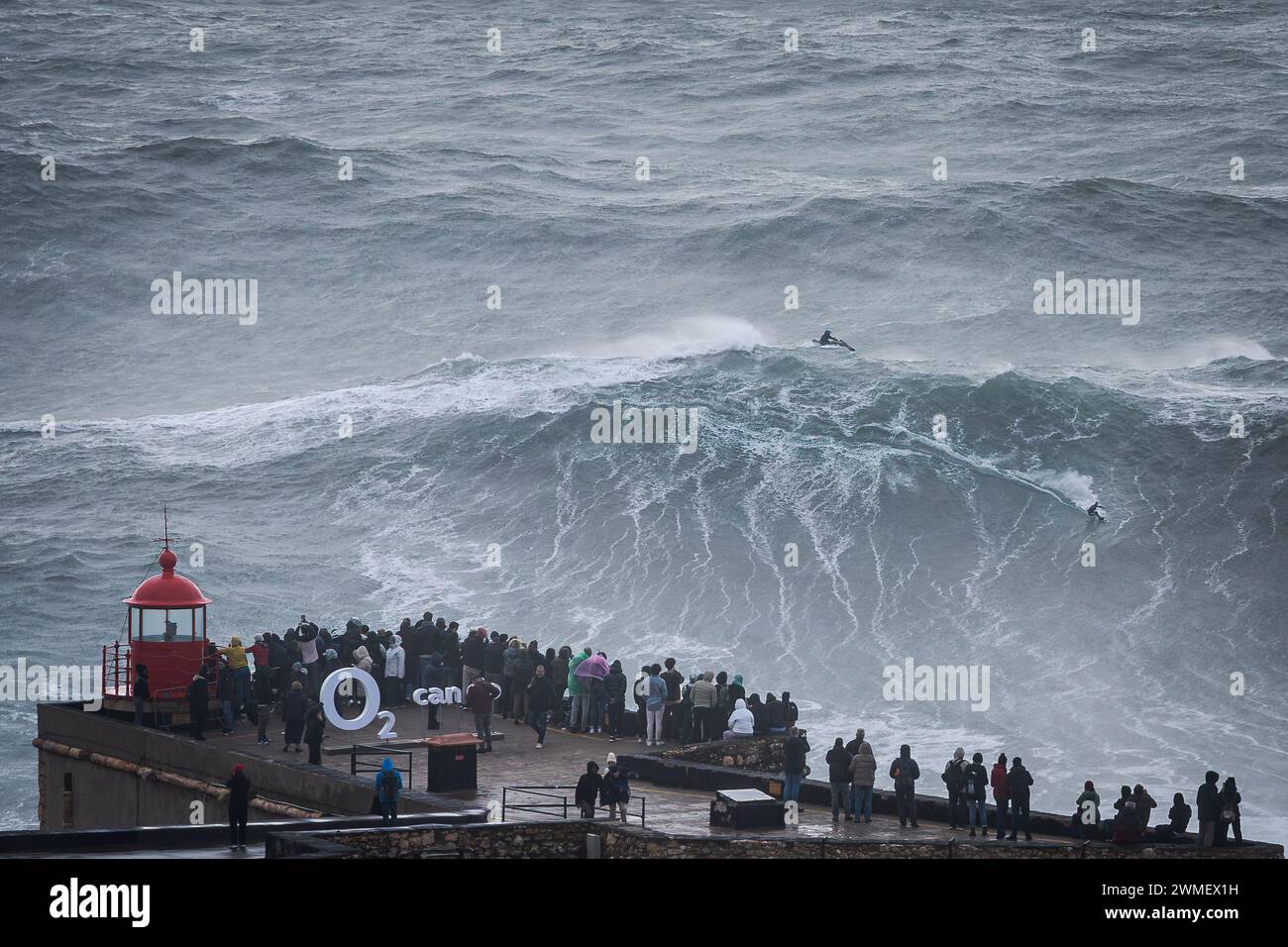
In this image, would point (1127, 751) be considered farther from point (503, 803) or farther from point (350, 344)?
point (350, 344)

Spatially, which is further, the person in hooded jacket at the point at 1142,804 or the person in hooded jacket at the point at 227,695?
the person in hooded jacket at the point at 227,695

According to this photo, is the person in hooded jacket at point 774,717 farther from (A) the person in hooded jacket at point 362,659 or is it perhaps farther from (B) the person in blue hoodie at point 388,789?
(B) the person in blue hoodie at point 388,789

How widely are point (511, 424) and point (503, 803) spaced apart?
3358 cm

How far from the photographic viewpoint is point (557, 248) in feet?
242

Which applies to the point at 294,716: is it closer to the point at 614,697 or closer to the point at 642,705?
the point at 614,697

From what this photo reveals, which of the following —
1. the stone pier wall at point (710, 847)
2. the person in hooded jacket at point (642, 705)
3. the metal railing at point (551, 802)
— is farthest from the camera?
the person in hooded jacket at point (642, 705)

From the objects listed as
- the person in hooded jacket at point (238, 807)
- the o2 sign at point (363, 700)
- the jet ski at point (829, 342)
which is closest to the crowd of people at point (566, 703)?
the o2 sign at point (363, 700)

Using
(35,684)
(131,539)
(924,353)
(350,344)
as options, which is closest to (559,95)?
(350,344)

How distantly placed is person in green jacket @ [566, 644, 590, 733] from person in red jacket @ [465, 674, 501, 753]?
1.65 m

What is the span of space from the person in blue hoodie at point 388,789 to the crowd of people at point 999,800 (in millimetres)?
5313

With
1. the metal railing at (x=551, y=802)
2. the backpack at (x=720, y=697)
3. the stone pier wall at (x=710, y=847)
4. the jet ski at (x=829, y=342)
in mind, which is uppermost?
the jet ski at (x=829, y=342)

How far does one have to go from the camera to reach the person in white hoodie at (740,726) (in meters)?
26.1

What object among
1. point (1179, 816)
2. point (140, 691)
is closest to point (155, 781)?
point (140, 691)

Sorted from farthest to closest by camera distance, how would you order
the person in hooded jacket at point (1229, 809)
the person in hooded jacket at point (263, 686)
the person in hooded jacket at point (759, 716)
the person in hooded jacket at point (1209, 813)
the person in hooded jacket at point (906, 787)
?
1. the person in hooded jacket at point (263, 686)
2. the person in hooded jacket at point (759, 716)
3. the person in hooded jacket at point (906, 787)
4. the person in hooded jacket at point (1229, 809)
5. the person in hooded jacket at point (1209, 813)
